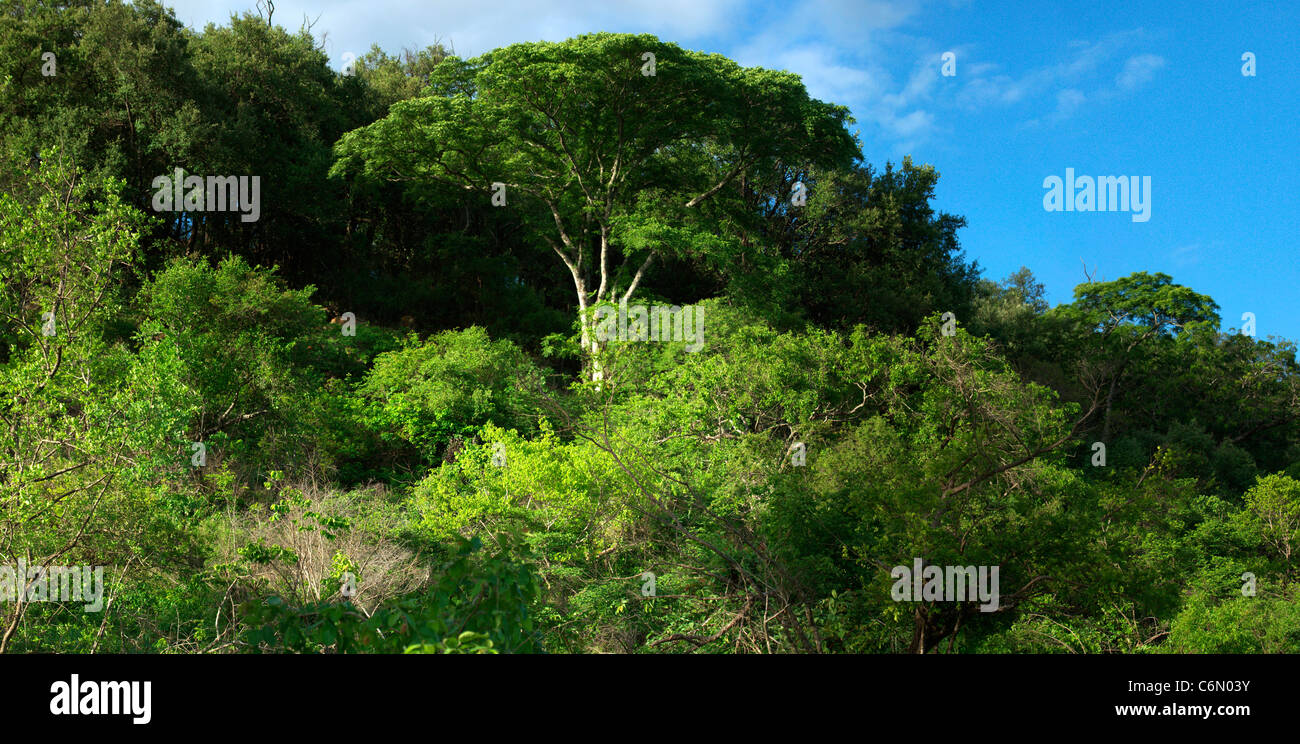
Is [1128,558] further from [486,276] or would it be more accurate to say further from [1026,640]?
[486,276]

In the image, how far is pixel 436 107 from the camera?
78.2 feet

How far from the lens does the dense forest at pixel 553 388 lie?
906 cm

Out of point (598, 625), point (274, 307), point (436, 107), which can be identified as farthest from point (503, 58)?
point (598, 625)

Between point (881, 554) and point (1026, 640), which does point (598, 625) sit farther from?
point (1026, 640)

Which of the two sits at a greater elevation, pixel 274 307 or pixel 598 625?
pixel 274 307

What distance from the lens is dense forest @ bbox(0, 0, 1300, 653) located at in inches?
357

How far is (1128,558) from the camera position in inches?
369

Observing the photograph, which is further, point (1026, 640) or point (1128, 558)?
point (1026, 640)

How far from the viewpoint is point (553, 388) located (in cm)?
2425
